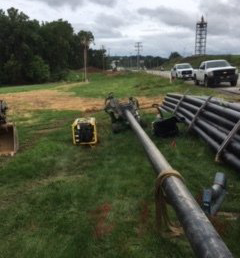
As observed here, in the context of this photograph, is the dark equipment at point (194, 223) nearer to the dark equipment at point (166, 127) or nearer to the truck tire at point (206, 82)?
the dark equipment at point (166, 127)

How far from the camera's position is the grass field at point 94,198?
515 cm

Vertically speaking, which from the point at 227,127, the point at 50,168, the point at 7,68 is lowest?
the point at 7,68

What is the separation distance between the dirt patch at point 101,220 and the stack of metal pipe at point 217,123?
251cm

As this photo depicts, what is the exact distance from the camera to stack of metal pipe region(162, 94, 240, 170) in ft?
26.6

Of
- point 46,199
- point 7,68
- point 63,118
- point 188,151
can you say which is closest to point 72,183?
point 46,199

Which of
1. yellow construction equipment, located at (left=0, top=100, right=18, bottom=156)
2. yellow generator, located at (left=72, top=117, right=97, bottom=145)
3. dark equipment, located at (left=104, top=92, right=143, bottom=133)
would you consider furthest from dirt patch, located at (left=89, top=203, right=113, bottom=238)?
dark equipment, located at (left=104, top=92, right=143, bottom=133)

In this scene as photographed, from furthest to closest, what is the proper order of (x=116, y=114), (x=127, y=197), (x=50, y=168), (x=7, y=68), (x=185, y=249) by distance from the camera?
1. (x=7, y=68)
2. (x=116, y=114)
3. (x=50, y=168)
4. (x=127, y=197)
5. (x=185, y=249)

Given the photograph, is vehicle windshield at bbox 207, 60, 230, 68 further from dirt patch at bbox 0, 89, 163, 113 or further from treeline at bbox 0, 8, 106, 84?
treeline at bbox 0, 8, 106, 84

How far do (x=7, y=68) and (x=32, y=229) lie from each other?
3353 inches

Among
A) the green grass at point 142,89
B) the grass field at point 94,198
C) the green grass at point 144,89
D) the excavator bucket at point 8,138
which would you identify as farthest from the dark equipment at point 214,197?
the green grass at point 144,89

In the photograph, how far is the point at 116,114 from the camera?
41.9 feet

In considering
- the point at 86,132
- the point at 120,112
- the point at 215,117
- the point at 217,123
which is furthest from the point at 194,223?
the point at 120,112

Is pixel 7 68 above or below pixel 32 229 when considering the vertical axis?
below

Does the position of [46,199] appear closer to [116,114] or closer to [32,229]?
[32,229]
